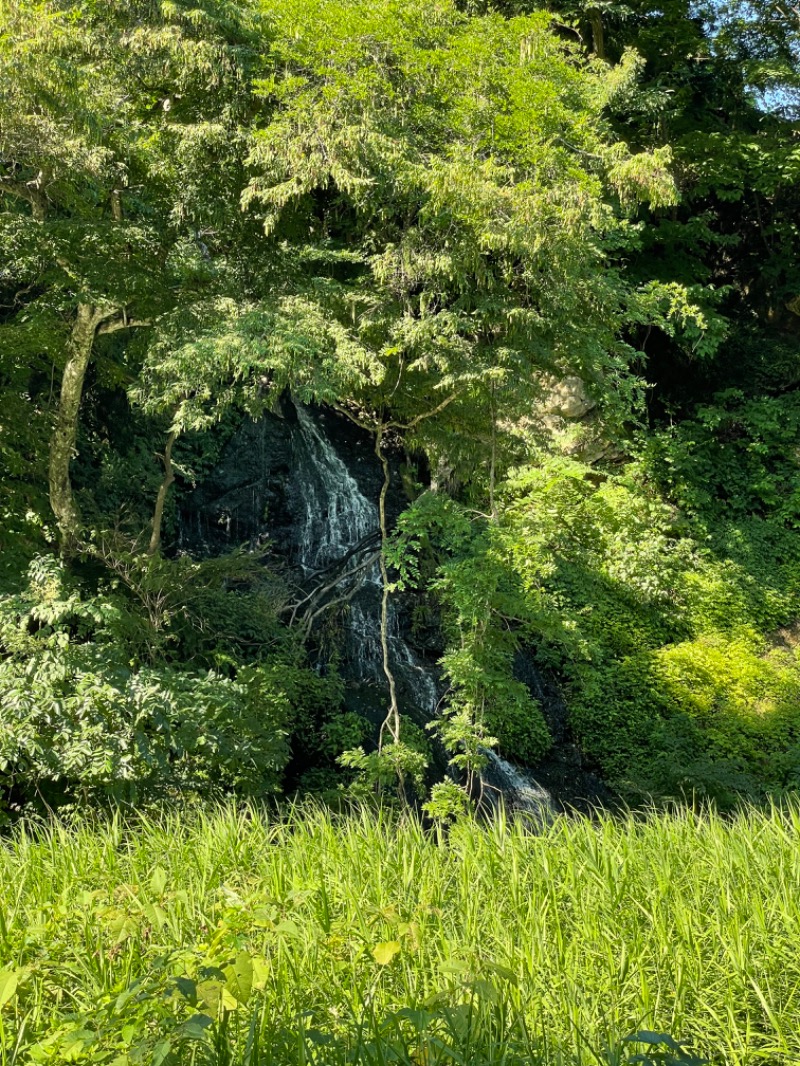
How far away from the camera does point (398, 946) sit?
7.93 feet

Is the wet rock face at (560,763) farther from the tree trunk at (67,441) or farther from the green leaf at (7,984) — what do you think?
the green leaf at (7,984)

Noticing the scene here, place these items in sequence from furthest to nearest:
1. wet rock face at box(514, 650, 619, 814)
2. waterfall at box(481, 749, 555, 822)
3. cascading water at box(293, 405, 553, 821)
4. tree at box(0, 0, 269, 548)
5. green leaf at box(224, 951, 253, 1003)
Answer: wet rock face at box(514, 650, 619, 814) < cascading water at box(293, 405, 553, 821) < waterfall at box(481, 749, 555, 822) < tree at box(0, 0, 269, 548) < green leaf at box(224, 951, 253, 1003)

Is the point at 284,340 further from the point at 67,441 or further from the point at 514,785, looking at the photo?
the point at 514,785

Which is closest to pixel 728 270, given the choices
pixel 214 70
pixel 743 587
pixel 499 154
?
pixel 743 587

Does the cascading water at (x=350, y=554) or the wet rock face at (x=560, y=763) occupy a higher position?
the cascading water at (x=350, y=554)

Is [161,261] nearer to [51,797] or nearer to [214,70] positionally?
[214,70]

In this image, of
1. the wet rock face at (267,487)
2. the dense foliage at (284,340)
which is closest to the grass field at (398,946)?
the dense foliage at (284,340)

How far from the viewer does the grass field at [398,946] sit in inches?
87.3

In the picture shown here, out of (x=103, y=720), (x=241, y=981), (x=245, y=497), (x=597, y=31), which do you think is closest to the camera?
(x=241, y=981)

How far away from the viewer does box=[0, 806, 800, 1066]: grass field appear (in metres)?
2.22

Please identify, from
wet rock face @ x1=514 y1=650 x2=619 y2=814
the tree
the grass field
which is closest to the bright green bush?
the grass field

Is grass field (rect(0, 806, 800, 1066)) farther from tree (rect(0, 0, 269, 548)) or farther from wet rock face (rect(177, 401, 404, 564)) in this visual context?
wet rock face (rect(177, 401, 404, 564))

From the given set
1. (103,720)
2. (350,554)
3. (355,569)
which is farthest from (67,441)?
(350,554)

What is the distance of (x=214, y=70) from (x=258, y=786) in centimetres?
509
